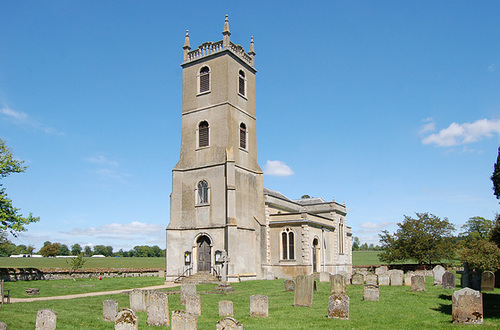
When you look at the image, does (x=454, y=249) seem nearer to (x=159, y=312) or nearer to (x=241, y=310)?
(x=241, y=310)

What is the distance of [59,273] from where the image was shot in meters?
35.9

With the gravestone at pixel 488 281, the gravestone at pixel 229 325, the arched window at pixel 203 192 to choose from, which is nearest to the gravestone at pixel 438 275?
the gravestone at pixel 488 281

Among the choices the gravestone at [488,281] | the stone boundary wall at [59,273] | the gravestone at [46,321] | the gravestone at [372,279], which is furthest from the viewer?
the stone boundary wall at [59,273]

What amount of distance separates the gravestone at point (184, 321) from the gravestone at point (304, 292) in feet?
23.8

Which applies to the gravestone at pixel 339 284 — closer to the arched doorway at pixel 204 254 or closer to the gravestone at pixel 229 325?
the gravestone at pixel 229 325

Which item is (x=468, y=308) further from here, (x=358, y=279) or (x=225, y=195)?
(x=225, y=195)

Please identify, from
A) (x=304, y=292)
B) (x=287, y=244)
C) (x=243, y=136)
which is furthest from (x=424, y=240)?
(x=304, y=292)

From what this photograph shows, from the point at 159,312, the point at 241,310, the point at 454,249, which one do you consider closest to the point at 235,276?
the point at 241,310

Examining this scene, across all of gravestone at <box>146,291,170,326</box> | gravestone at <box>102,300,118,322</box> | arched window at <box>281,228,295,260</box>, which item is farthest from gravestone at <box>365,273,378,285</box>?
gravestone at <box>102,300,118,322</box>

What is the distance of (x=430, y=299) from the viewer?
20.5 meters

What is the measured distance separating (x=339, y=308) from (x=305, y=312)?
1958mm

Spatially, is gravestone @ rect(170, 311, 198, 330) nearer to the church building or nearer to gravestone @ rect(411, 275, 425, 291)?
gravestone @ rect(411, 275, 425, 291)

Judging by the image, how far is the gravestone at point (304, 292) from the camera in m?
17.7

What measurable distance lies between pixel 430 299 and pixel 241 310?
9.45 metres
